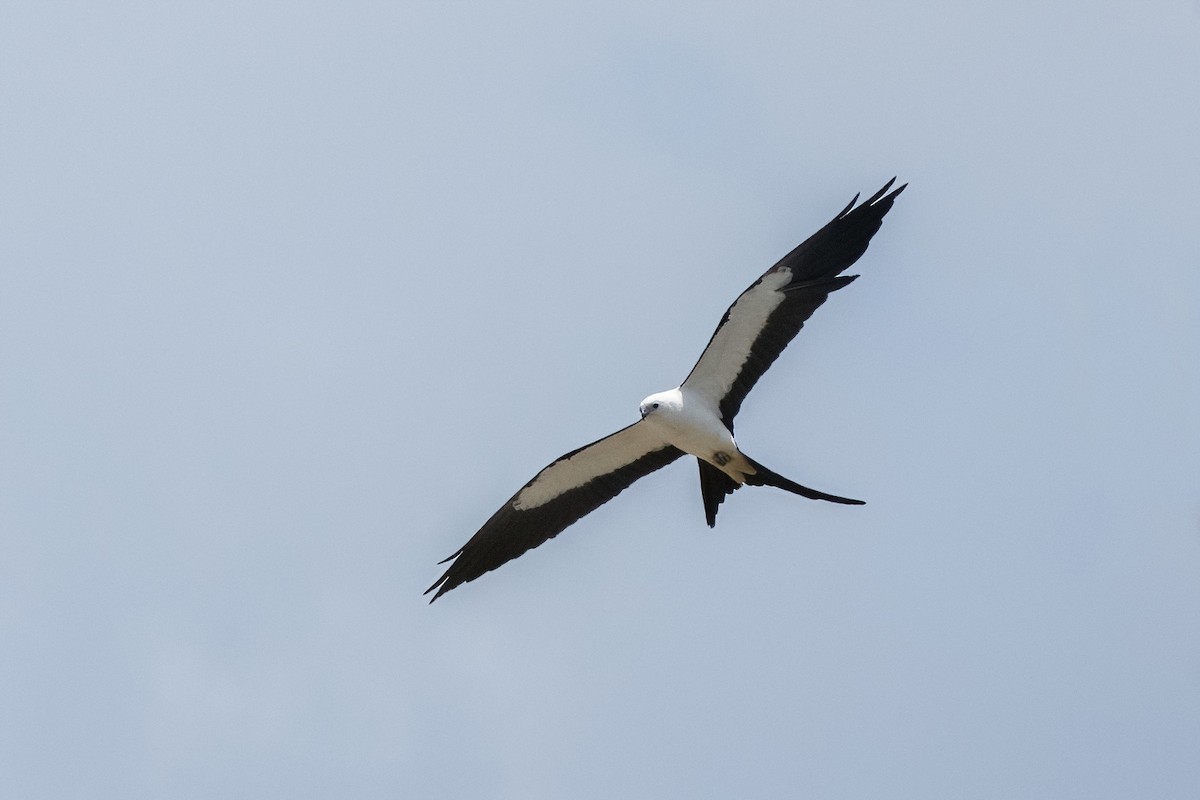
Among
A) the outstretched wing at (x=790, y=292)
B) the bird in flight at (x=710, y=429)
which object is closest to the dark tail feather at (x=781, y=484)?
the bird in flight at (x=710, y=429)

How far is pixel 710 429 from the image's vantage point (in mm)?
16234

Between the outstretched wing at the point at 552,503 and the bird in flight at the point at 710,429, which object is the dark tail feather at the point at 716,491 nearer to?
the bird in flight at the point at 710,429

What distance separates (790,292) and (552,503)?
3.18 metres

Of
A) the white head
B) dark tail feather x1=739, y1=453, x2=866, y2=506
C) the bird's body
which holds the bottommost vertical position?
Answer: dark tail feather x1=739, y1=453, x2=866, y2=506

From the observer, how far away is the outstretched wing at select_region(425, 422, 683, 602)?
17.0 meters

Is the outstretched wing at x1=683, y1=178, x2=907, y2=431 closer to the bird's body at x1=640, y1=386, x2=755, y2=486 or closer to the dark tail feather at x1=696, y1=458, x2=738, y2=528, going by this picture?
the bird's body at x1=640, y1=386, x2=755, y2=486

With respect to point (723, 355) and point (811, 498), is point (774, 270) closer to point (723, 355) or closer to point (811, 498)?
point (723, 355)

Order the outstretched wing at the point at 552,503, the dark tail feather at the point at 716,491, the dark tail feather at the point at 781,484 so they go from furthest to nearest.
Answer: the outstretched wing at the point at 552,503
the dark tail feather at the point at 716,491
the dark tail feather at the point at 781,484

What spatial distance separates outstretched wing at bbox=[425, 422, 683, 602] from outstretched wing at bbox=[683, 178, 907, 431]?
3.86 ft

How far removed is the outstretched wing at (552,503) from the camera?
17.0 metres

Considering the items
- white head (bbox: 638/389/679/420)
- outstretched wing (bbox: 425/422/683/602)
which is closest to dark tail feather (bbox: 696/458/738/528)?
outstretched wing (bbox: 425/422/683/602)

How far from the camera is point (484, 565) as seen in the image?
17.1 meters

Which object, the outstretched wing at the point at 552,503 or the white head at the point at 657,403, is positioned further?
the outstretched wing at the point at 552,503

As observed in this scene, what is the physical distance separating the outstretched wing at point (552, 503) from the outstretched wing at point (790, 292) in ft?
3.86
